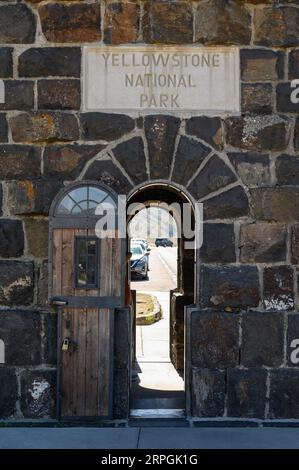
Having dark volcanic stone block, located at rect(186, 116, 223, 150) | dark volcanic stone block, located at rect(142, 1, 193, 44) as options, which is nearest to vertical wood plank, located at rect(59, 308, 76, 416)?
dark volcanic stone block, located at rect(186, 116, 223, 150)

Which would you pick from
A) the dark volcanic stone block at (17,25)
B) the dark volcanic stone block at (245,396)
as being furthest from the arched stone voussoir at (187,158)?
the dark volcanic stone block at (245,396)

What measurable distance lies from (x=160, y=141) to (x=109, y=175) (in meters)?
0.62

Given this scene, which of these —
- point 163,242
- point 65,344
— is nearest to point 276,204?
point 65,344

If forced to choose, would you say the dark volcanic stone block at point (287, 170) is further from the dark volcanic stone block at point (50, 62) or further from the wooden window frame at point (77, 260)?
the dark volcanic stone block at point (50, 62)

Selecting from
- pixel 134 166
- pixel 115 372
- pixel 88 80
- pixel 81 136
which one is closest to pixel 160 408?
pixel 115 372

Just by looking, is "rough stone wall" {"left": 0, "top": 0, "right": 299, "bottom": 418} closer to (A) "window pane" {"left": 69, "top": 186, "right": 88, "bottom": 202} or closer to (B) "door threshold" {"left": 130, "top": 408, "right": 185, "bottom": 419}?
(A) "window pane" {"left": 69, "top": 186, "right": 88, "bottom": 202}

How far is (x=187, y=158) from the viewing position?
6008 millimetres

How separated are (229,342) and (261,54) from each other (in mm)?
2933

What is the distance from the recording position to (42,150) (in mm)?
6004

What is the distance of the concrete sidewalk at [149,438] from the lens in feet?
16.9

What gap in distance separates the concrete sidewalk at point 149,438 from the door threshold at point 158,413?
0.36 meters

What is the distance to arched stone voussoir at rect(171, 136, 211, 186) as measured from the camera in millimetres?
5996

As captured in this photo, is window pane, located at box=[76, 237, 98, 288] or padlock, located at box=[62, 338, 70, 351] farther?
window pane, located at box=[76, 237, 98, 288]

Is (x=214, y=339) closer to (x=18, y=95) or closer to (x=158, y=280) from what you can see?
(x=18, y=95)
